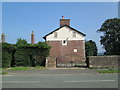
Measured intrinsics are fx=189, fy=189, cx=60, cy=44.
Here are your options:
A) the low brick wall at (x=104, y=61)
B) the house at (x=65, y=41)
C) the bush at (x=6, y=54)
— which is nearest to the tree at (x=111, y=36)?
the house at (x=65, y=41)

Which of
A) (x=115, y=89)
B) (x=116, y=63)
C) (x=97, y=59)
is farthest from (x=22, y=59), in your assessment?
(x=115, y=89)

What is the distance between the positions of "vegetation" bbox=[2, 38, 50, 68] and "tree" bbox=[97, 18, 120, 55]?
37362mm

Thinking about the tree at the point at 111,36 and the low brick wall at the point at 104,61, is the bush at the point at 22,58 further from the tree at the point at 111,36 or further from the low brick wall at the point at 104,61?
the tree at the point at 111,36

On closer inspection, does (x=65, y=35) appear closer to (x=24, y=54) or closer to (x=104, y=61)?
(x=24, y=54)

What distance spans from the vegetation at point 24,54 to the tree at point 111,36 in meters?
37.4

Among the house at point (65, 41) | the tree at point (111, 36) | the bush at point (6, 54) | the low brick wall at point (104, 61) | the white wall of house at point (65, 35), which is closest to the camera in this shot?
the low brick wall at point (104, 61)

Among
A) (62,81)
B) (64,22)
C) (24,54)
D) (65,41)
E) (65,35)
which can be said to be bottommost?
(62,81)

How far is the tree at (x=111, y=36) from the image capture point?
59.0 metres

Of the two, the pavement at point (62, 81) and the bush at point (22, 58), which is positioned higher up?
the bush at point (22, 58)

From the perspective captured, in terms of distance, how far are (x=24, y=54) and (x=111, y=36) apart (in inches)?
1627

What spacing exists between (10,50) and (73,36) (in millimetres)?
17448

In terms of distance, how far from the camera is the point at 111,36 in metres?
60.5

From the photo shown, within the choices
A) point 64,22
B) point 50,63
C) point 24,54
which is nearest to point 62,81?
point 50,63

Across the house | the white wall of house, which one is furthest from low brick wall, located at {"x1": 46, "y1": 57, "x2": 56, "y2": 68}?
the white wall of house
